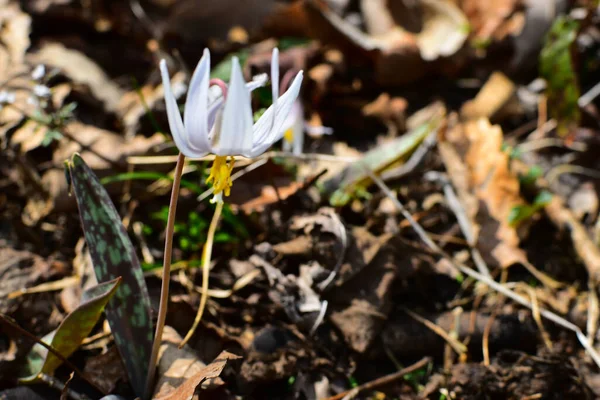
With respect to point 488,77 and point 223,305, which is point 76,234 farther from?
point 488,77

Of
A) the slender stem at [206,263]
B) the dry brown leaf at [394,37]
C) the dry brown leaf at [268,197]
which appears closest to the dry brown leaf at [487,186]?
the dry brown leaf at [394,37]

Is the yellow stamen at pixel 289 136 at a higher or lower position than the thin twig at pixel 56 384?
higher

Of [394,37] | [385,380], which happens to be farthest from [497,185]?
[394,37]

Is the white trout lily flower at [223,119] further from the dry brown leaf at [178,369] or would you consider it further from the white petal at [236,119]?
the dry brown leaf at [178,369]

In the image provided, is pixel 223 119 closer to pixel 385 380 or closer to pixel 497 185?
pixel 385 380

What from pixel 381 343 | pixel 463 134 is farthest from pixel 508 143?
pixel 381 343

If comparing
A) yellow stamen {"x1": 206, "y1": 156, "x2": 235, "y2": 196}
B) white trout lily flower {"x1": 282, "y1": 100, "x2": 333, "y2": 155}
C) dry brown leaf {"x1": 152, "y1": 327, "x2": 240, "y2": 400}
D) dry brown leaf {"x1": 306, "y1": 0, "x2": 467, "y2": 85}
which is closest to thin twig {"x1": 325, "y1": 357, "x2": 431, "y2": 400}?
dry brown leaf {"x1": 152, "y1": 327, "x2": 240, "y2": 400}

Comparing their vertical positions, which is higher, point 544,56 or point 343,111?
Answer: point 544,56
